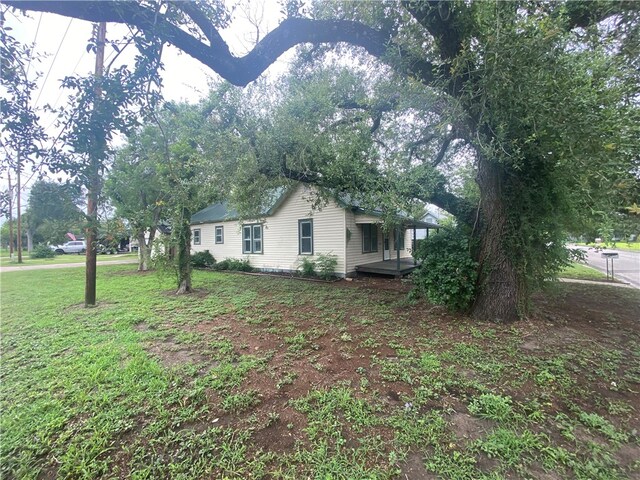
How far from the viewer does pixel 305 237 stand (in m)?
11.9

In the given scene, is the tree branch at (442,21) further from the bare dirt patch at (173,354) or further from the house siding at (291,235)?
the house siding at (291,235)

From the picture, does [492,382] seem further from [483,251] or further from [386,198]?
[386,198]

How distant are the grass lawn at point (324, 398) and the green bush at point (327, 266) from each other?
16.6ft

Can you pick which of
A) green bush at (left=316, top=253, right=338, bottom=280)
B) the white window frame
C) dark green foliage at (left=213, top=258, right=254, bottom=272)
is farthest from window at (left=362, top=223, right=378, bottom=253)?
dark green foliage at (left=213, top=258, right=254, bottom=272)

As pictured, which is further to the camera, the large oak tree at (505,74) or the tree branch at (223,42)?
the large oak tree at (505,74)

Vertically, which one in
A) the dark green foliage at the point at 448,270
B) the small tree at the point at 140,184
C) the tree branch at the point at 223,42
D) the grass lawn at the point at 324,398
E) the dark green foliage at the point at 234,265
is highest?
the tree branch at the point at 223,42

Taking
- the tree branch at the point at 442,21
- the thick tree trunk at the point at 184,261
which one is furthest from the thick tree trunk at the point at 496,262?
the thick tree trunk at the point at 184,261

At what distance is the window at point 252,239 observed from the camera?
44.6 feet

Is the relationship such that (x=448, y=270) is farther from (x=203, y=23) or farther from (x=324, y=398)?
(x=203, y=23)

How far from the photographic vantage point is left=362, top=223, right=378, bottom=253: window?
11.9 m

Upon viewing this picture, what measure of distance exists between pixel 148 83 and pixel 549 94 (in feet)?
13.3

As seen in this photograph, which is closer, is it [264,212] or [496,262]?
[496,262]

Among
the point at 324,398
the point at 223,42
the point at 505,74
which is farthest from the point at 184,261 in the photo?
the point at 505,74

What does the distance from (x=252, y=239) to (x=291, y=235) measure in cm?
263
